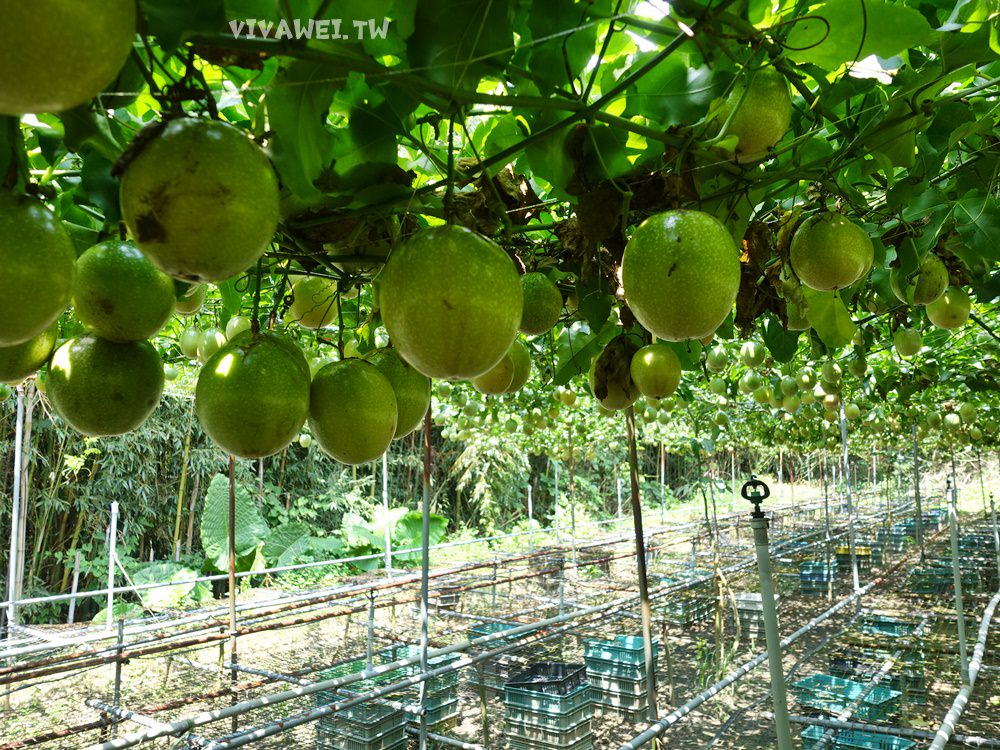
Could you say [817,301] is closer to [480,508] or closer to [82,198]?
[82,198]

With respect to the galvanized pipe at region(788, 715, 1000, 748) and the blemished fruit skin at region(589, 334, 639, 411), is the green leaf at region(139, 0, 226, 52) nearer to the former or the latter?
the blemished fruit skin at region(589, 334, 639, 411)

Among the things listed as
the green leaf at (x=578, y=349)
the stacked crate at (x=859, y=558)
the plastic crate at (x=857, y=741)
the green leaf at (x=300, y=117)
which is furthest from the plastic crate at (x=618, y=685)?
the stacked crate at (x=859, y=558)

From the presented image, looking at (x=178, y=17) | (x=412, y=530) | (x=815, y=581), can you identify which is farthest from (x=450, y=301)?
(x=412, y=530)

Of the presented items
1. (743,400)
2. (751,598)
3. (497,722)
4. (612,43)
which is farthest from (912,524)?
(612,43)

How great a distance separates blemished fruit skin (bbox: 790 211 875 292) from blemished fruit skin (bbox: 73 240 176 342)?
4.03 ft

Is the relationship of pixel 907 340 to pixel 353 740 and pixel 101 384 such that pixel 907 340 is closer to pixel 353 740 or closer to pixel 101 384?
pixel 101 384

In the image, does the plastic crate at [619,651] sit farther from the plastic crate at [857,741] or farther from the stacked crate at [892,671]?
the plastic crate at [857,741]

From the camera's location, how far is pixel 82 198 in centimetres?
140

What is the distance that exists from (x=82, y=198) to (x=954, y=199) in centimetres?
225

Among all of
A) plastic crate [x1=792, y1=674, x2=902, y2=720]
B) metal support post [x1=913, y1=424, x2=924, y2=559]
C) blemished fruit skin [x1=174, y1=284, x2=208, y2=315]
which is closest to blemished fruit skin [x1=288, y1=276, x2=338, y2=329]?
blemished fruit skin [x1=174, y1=284, x2=208, y2=315]

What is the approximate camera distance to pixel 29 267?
2.43 ft

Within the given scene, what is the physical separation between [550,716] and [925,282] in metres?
5.12

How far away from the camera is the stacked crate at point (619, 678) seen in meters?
7.68

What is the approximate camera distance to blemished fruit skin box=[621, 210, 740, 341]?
1033 millimetres
